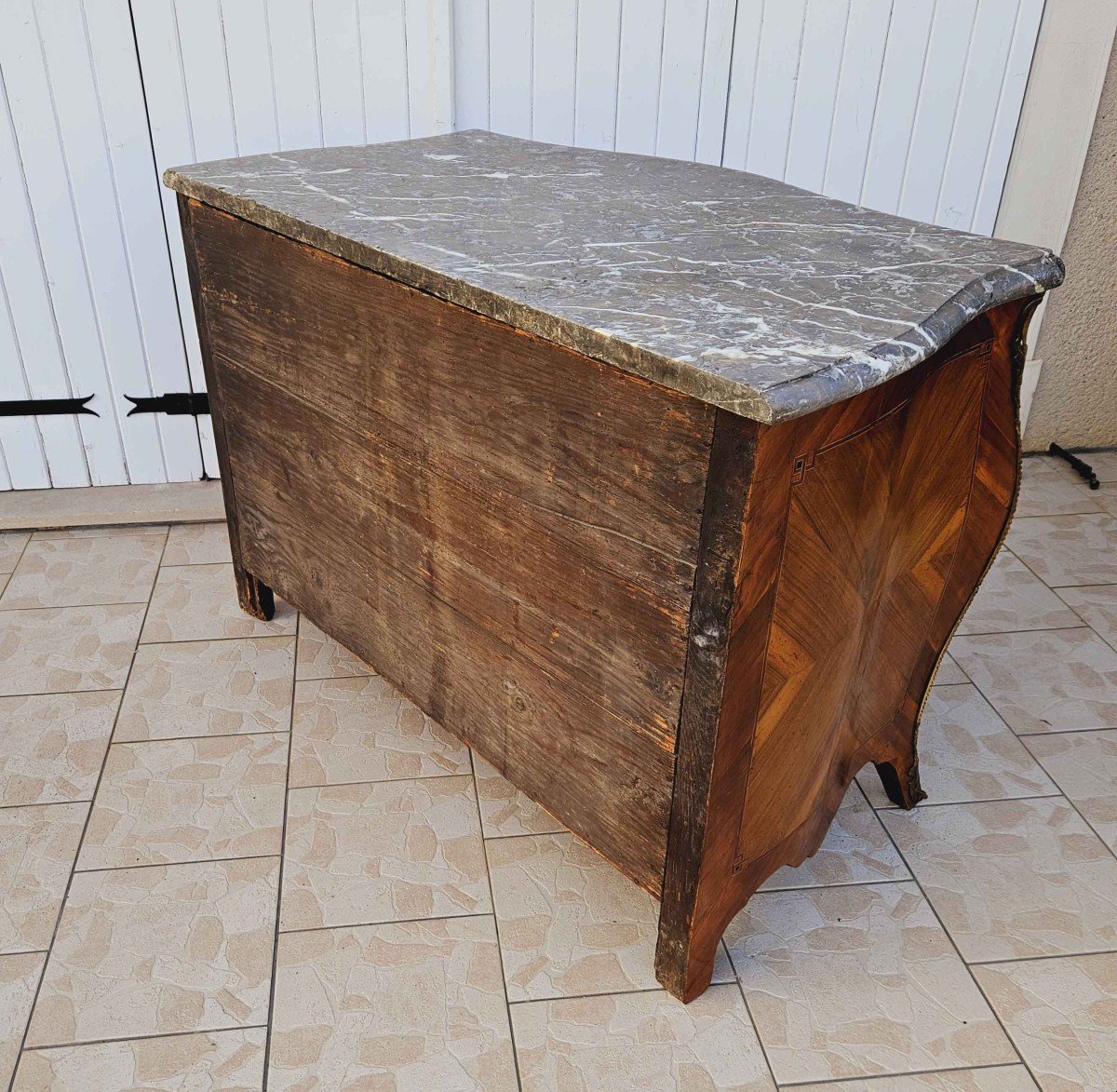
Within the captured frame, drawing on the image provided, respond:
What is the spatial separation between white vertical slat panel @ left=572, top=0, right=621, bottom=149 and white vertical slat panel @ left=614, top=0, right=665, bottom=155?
0.7 inches

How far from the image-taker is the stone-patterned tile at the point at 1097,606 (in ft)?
7.89

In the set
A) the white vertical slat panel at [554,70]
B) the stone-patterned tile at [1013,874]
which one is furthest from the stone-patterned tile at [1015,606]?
the white vertical slat panel at [554,70]

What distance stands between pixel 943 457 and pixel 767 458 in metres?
0.54

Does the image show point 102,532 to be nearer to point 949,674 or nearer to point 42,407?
point 42,407

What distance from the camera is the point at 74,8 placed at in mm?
2371

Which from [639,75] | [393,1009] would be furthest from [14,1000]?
[639,75]

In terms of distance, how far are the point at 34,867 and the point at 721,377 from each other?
1408mm

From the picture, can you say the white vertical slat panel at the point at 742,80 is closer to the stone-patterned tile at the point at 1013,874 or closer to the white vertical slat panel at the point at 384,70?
the white vertical slat panel at the point at 384,70

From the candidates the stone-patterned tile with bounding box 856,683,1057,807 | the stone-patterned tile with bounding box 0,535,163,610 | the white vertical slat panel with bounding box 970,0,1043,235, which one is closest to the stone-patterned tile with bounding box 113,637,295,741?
the stone-patterned tile with bounding box 0,535,163,610

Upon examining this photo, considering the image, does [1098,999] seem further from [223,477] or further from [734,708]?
[223,477]

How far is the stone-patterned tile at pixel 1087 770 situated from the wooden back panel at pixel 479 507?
912 millimetres

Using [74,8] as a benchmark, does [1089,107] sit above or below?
below

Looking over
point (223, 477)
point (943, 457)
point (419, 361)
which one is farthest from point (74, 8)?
point (943, 457)

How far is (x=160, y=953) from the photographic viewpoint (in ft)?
5.25
